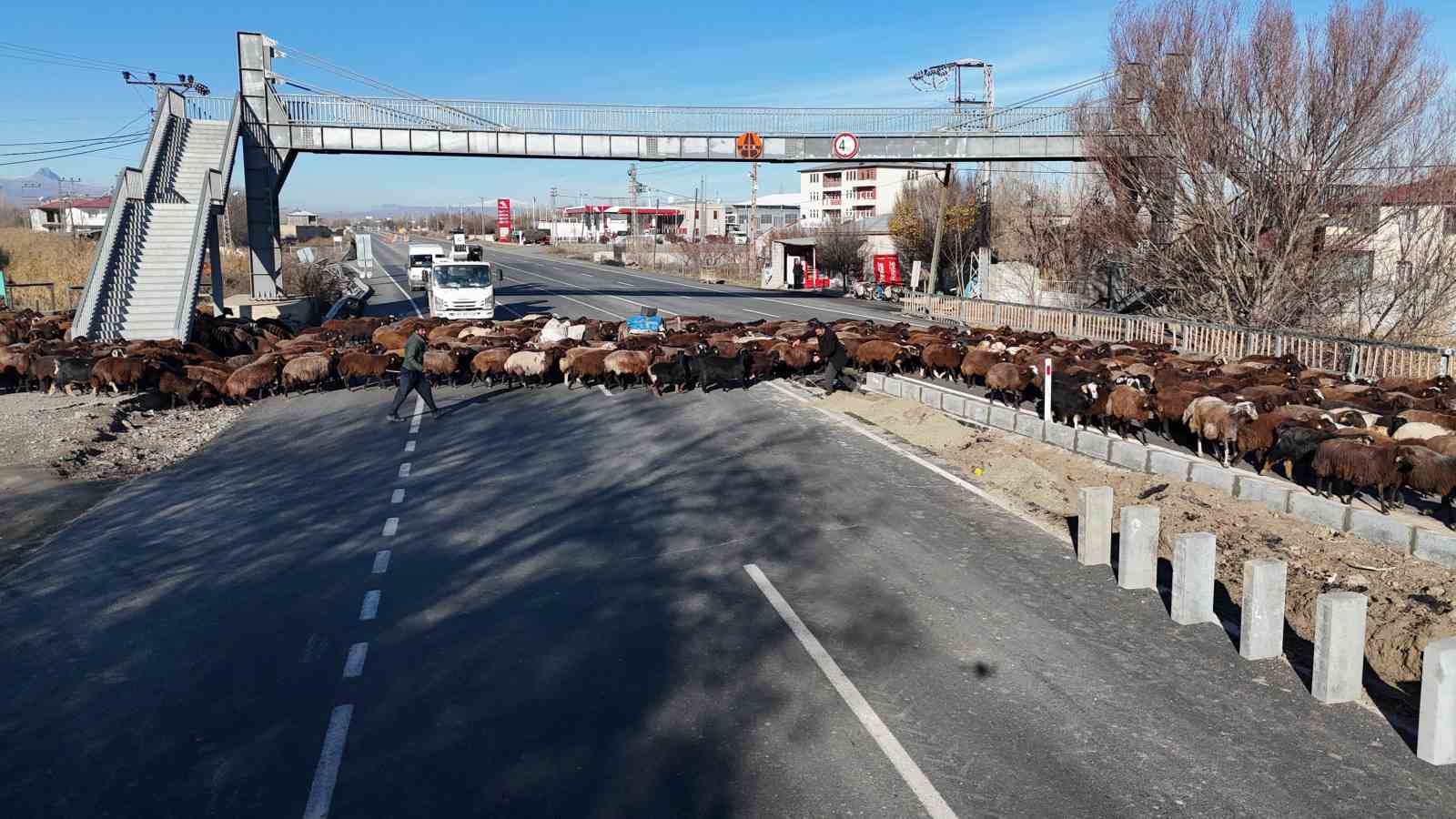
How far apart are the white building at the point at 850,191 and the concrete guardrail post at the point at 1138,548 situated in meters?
79.7

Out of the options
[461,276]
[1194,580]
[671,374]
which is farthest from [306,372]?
[1194,580]

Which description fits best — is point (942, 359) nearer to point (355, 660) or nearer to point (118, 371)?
point (118, 371)

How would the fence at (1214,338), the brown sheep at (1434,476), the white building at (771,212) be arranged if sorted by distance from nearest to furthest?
the brown sheep at (1434,476) < the fence at (1214,338) < the white building at (771,212)

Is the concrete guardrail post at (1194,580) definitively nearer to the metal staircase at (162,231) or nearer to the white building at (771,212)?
the metal staircase at (162,231)

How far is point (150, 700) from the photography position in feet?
24.5

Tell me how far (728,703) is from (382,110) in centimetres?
3626

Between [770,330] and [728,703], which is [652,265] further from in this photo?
[728,703]

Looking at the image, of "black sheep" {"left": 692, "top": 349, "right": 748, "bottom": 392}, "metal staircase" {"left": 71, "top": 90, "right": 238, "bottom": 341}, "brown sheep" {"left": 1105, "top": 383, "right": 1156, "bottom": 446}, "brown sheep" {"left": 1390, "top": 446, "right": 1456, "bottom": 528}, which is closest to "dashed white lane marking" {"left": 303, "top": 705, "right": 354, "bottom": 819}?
"brown sheep" {"left": 1390, "top": 446, "right": 1456, "bottom": 528}

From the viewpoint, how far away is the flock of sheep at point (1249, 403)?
12062mm

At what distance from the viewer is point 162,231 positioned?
30734 mm

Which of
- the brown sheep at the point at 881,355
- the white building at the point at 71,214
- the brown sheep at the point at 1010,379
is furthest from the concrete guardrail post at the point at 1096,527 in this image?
the white building at the point at 71,214

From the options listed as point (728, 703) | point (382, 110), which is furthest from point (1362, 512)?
point (382, 110)

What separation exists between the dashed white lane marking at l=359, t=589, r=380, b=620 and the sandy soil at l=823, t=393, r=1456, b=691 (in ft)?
22.9

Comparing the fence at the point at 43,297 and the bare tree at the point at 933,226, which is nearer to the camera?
the fence at the point at 43,297
